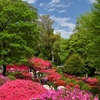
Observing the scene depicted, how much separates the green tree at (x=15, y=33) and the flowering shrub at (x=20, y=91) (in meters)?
11.7

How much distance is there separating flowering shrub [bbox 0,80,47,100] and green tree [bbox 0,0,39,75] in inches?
462

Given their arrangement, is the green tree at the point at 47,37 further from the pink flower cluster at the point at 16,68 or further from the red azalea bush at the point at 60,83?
the red azalea bush at the point at 60,83

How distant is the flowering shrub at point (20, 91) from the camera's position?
10.1m

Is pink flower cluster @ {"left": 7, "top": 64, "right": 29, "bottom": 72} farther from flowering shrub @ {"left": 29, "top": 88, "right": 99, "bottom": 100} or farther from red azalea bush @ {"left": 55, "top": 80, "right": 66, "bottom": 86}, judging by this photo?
flowering shrub @ {"left": 29, "top": 88, "right": 99, "bottom": 100}

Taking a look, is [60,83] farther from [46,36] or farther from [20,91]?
[46,36]

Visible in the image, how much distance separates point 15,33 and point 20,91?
46.1ft

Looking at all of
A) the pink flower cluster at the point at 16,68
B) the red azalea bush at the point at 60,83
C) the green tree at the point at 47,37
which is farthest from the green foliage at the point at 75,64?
the green tree at the point at 47,37

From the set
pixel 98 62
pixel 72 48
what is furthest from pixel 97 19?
pixel 72 48

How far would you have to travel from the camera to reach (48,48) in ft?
205

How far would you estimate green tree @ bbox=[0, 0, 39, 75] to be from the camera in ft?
76.1

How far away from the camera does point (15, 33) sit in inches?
941

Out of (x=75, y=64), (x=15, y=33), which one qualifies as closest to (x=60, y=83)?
(x=15, y=33)

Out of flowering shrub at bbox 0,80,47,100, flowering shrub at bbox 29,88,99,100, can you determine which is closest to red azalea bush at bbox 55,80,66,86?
flowering shrub at bbox 0,80,47,100

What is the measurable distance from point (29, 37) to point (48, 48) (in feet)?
123
